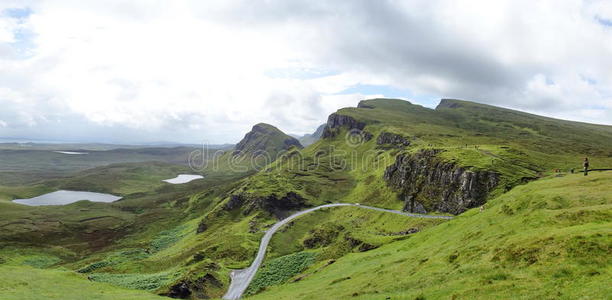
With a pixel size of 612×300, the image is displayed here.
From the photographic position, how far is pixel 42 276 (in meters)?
59.0

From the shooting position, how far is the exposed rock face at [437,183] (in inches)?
4697

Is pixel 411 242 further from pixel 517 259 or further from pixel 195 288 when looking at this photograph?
pixel 195 288

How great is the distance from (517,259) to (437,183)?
117m

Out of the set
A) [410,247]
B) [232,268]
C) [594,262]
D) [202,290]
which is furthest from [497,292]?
[232,268]

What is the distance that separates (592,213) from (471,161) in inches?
4232

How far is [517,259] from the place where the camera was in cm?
3109

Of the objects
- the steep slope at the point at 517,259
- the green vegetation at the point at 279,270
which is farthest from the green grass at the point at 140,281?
the steep slope at the point at 517,259

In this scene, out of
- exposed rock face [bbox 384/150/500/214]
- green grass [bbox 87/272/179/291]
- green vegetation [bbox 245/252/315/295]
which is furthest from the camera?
exposed rock face [bbox 384/150/500/214]

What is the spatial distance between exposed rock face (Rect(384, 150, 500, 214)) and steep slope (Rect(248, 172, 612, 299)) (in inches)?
2571

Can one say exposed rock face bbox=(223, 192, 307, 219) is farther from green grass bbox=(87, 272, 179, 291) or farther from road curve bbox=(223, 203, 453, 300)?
green grass bbox=(87, 272, 179, 291)

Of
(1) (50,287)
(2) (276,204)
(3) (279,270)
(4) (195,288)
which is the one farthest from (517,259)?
(2) (276,204)

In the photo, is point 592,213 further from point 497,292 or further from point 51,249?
point 51,249

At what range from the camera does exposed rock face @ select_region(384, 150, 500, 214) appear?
119312 mm

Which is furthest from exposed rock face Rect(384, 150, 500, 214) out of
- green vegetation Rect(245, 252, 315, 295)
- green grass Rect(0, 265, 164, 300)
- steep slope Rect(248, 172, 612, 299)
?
green grass Rect(0, 265, 164, 300)
